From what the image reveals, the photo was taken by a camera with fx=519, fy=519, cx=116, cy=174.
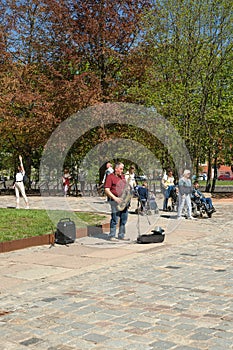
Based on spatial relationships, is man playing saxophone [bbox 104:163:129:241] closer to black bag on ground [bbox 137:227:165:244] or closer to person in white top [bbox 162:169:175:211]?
black bag on ground [bbox 137:227:165:244]

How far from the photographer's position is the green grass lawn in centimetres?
1223

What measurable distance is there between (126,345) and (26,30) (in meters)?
30.4

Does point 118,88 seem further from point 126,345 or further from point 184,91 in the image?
point 126,345

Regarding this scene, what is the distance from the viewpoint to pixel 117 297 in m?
7.13

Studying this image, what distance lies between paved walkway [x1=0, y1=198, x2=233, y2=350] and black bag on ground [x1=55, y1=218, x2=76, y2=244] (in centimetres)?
30

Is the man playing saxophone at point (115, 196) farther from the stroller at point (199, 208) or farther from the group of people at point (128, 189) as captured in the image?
the stroller at point (199, 208)

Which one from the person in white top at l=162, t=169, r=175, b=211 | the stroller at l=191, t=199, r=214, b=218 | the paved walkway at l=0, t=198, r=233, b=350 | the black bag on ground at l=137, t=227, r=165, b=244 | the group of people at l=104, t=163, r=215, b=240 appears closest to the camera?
the paved walkway at l=0, t=198, r=233, b=350

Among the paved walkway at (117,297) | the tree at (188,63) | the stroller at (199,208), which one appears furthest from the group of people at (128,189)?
the tree at (188,63)

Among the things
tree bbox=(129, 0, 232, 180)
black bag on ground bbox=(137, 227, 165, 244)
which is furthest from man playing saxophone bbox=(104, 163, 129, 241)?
tree bbox=(129, 0, 232, 180)

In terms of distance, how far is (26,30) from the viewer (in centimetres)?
3303

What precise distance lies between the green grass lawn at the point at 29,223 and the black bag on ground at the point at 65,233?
47cm

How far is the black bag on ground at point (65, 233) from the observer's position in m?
11.9

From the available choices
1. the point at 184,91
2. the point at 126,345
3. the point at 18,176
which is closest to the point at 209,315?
the point at 126,345

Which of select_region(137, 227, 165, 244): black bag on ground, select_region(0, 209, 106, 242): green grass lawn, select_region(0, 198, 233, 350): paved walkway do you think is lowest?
select_region(0, 198, 233, 350): paved walkway
